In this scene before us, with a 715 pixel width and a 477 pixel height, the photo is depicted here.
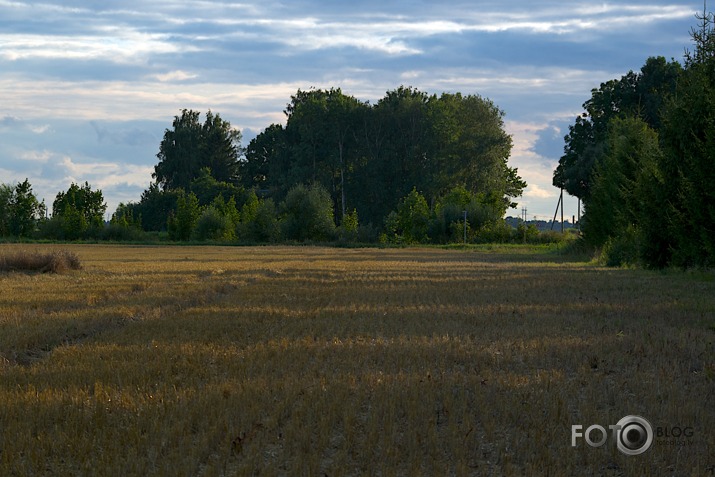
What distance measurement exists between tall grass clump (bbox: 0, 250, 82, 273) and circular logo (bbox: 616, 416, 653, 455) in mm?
25009

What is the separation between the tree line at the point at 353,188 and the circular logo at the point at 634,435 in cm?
7692

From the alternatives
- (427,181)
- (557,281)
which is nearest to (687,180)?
(557,281)

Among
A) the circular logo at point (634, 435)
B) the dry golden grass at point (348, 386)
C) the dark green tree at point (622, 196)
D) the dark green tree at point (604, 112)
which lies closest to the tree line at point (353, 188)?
the dark green tree at point (604, 112)

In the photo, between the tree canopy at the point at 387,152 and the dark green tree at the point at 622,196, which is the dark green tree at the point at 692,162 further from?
the tree canopy at the point at 387,152

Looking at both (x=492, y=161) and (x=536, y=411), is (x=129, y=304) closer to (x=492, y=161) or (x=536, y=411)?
(x=536, y=411)

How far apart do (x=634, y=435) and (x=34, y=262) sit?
25.9 m

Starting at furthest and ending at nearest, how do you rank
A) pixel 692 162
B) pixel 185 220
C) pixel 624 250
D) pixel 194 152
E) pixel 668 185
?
pixel 194 152, pixel 185 220, pixel 624 250, pixel 668 185, pixel 692 162

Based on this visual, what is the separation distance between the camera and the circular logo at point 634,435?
6.14 m

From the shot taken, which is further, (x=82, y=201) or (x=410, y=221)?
(x=82, y=201)

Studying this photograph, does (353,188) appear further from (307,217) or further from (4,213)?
(4,213)

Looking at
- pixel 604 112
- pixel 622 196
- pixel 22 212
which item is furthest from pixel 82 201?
pixel 622 196

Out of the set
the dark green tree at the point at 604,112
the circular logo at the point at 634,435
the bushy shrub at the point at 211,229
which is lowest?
the circular logo at the point at 634,435

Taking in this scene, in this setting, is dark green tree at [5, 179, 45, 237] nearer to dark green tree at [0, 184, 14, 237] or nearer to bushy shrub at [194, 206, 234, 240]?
dark green tree at [0, 184, 14, 237]

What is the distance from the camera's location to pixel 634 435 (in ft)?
21.2
